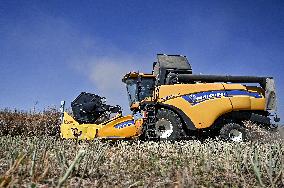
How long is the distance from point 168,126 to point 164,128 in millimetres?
147

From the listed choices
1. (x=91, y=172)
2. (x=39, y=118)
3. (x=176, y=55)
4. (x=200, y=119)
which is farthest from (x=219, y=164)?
(x=39, y=118)

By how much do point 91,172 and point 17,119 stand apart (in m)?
12.3

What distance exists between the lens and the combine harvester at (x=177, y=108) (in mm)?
10367

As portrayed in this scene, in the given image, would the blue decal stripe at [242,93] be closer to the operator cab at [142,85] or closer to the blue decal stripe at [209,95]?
the blue decal stripe at [209,95]

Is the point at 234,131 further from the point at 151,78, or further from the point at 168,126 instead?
the point at 151,78

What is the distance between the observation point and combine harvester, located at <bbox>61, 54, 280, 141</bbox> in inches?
408

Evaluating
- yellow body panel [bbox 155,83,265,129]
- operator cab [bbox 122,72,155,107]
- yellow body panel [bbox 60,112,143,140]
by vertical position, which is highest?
operator cab [bbox 122,72,155,107]

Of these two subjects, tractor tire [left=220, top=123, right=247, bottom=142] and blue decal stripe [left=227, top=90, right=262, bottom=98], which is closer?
tractor tire [left=220, top=123, right=247, bottom=142]

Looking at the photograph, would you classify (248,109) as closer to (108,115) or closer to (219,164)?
(108,115)

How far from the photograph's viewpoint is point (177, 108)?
1102 centimetres

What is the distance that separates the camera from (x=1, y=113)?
1457cm

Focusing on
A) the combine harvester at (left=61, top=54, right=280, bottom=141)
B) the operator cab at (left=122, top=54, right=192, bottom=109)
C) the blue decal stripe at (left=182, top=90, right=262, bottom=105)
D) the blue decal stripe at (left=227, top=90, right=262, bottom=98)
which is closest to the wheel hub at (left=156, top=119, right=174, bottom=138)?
the combine harvester at (left=61, top=54, right=280, bottom=141)

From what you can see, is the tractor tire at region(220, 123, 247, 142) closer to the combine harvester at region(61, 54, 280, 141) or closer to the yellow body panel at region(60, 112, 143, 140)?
the combine harvester at region(61, 54, 280, 141)

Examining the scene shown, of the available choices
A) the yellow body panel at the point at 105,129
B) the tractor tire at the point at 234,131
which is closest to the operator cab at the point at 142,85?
the yellow body panel at the point at 105,129
